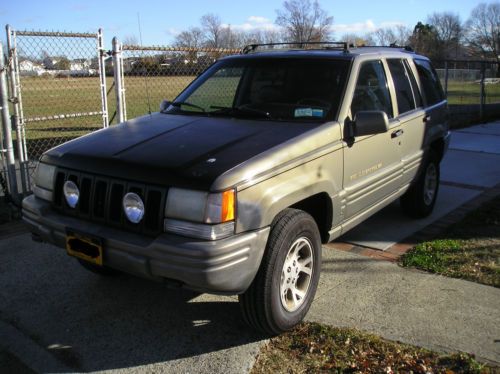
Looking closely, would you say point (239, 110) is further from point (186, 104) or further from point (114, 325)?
point (114, 325)

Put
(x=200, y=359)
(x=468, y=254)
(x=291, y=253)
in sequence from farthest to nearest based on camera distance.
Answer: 1. (x=468, y=254)
2. (x=291, y=253)
3. (x=200, y=359)

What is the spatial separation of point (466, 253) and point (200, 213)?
3.07 m

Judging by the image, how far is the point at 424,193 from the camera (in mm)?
5965

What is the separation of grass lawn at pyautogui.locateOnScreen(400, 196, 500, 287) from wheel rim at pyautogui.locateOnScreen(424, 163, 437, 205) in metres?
0.45

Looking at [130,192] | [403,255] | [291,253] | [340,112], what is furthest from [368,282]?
[130,192]

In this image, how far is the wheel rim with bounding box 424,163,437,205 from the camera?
6008mm

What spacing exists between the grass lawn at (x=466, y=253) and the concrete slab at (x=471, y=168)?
197 cm

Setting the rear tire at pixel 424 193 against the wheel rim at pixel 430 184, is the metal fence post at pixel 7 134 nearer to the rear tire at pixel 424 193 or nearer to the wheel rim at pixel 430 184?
the rear tire at pixel 424 193

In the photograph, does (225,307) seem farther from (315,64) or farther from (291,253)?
(315,64)

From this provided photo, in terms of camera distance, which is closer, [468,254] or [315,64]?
[315,64]

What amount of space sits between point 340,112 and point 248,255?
1.53 meters

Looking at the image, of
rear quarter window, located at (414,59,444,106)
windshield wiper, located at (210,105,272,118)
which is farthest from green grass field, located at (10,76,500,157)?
rear quarter window, located at (414,59,444,106)

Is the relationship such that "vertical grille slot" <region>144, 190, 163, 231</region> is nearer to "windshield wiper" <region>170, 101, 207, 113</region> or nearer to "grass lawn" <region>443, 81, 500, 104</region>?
"windshield wiper" <region>170, 101, 207, 113</region>

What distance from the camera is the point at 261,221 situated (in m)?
3.14
